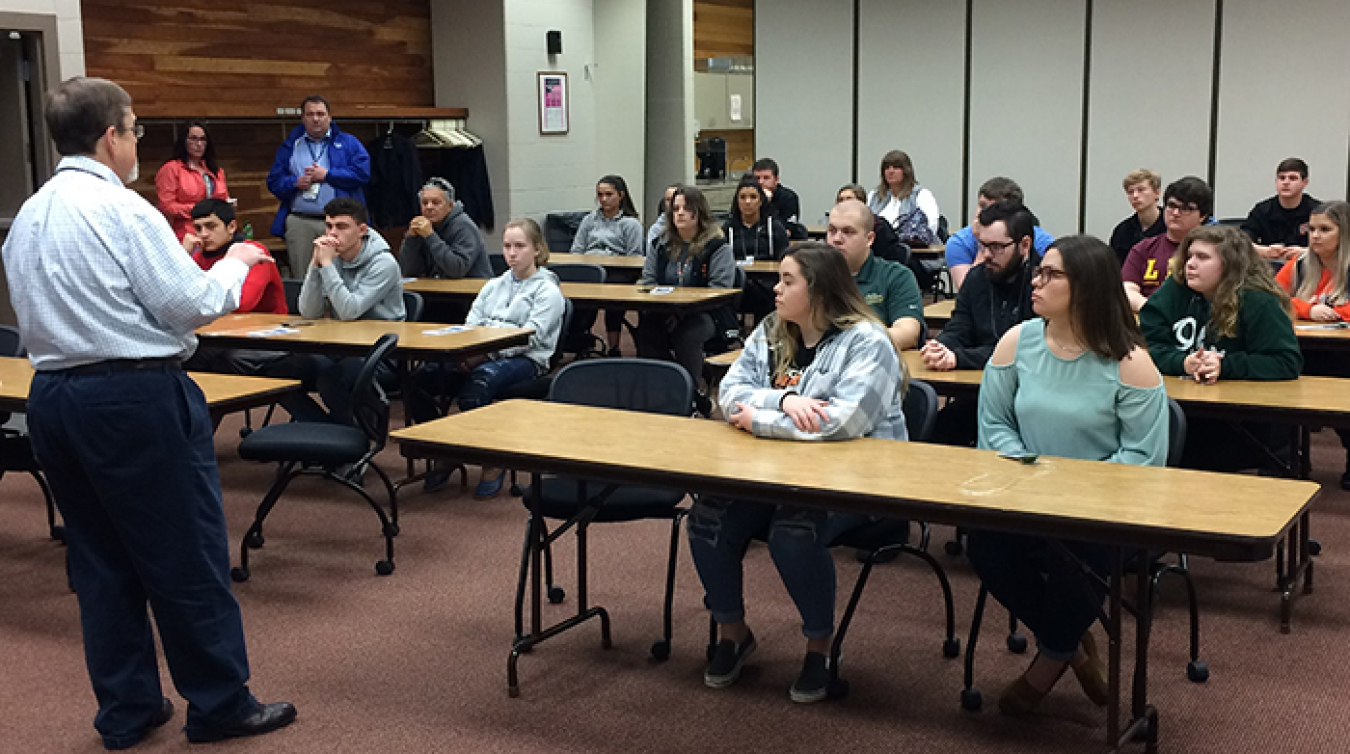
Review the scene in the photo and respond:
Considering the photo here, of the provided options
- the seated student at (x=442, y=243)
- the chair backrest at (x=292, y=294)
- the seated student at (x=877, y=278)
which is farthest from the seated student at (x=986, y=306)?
the chair backrest at (x=292, y=294)

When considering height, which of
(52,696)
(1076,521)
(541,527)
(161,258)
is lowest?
(52,696)

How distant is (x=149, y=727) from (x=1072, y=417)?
2.43 m

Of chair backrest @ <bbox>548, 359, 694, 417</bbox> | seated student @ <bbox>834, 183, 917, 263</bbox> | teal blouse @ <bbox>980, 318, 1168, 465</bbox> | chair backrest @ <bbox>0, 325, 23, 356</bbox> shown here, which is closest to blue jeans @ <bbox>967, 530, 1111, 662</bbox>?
teal blouse @ <bbox>980, 318, 1168, 465</bbox>

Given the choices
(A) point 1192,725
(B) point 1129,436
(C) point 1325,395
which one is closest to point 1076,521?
(B) point 1129,436

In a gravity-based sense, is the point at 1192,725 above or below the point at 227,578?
below

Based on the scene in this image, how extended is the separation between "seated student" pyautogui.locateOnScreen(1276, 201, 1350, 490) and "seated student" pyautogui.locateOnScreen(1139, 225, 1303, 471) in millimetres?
1142

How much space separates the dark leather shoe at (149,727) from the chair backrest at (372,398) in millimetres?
1530

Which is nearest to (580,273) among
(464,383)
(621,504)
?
(464,383)

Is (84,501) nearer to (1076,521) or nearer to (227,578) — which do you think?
(227,578)

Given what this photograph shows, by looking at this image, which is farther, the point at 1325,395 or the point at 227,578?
the point at 1325,395

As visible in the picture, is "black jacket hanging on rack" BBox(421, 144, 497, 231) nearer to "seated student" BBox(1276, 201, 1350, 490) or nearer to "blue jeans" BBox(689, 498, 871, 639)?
"seated student" BBox(1276, 201, 1350, 490)

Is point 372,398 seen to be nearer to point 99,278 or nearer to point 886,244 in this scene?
point 99,278

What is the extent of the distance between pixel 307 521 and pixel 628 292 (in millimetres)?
2336

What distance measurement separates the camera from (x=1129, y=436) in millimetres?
3379
